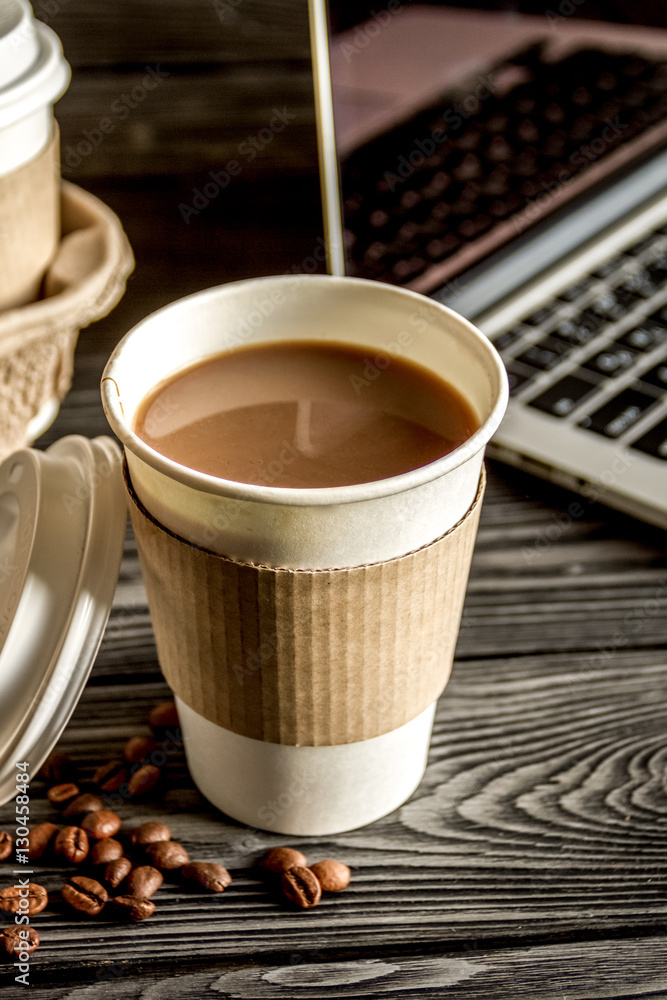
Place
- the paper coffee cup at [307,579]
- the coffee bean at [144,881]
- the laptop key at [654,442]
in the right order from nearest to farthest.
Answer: the paper coffee cup at [307,579], the coffee bean at [144,881], the laptop key at [654,442]

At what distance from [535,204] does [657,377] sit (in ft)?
0.83

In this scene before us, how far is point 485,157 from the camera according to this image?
3.36ft

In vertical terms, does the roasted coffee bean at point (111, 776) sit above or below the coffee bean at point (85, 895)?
below

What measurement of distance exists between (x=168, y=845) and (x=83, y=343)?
0.65 m

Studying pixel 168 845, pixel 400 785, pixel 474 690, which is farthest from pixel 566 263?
pixel 168 845

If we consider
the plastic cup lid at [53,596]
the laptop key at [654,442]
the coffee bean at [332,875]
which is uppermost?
the plastic cup lid at [53,596]

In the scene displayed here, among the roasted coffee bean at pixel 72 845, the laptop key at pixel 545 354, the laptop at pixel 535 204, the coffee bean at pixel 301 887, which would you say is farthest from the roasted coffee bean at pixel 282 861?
the laptop key at pixel 545 354

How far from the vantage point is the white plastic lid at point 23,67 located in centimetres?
73

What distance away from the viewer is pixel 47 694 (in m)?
0.58

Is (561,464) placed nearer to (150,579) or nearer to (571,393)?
(571,393)

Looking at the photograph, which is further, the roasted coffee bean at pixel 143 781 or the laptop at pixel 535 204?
the laptop at pixel 535 204

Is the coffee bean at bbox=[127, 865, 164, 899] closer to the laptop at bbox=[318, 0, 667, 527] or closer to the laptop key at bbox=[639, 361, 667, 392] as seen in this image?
the laptop at bbox=[318, 0, 667, 527]

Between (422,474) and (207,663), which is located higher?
(422,474)

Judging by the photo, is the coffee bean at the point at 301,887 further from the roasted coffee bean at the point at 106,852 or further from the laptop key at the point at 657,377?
the laptop key at the point at 657,377
